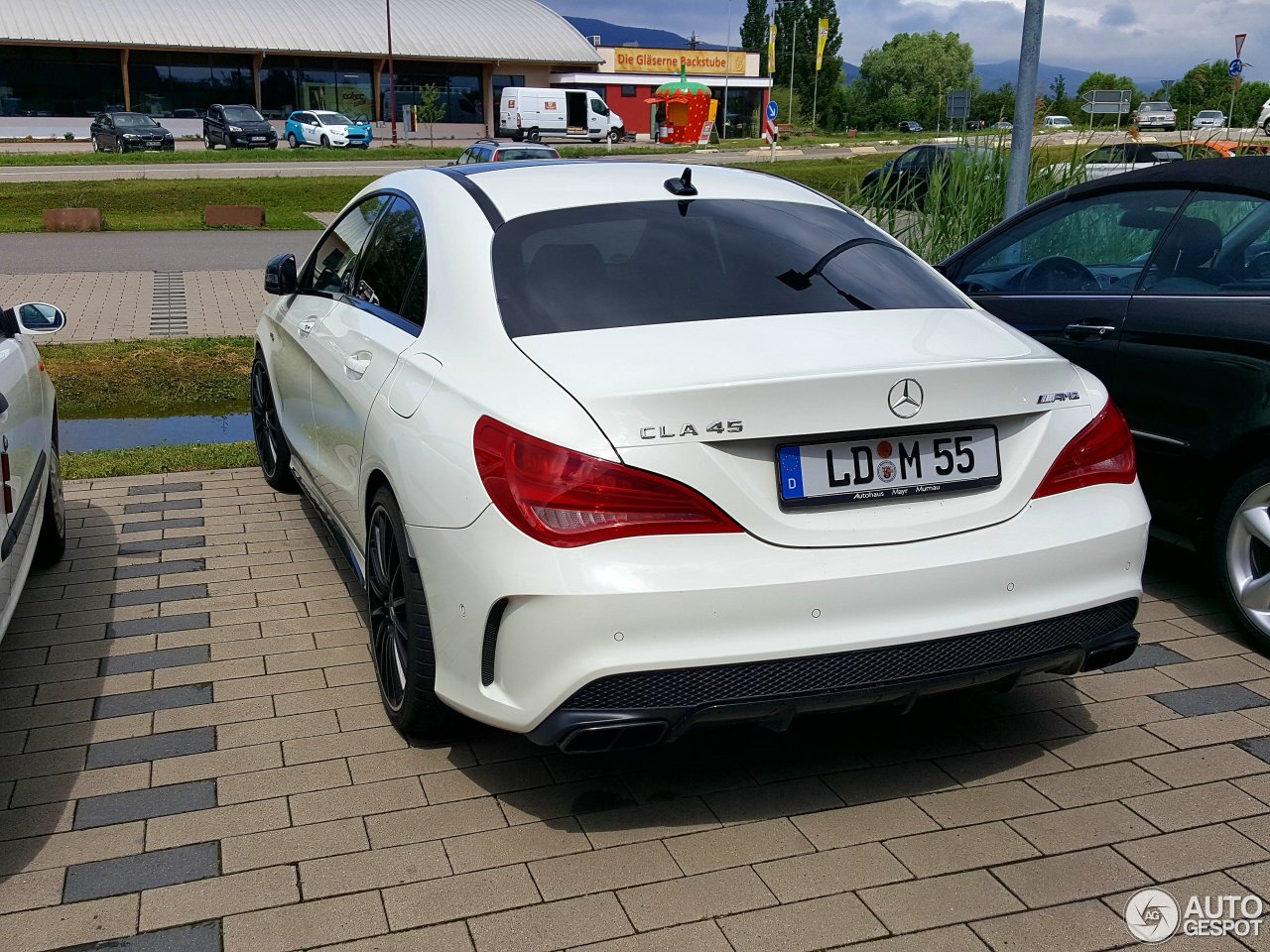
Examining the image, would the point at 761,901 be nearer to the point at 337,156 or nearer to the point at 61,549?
the point at 61,549

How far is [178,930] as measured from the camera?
2836 millimetres

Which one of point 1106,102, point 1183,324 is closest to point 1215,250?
point 1183,324

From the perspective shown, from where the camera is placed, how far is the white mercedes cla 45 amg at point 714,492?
2.92 metres

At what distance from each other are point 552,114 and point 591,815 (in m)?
56.7

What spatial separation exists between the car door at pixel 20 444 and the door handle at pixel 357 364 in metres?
1.05

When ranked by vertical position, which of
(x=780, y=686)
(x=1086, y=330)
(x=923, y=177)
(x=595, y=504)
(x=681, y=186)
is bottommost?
(x=780, y=686)

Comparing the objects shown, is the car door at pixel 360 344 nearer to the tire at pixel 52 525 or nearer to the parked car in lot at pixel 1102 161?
the tire at pixel 52 525

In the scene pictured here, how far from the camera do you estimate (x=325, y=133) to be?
48812 millimetres

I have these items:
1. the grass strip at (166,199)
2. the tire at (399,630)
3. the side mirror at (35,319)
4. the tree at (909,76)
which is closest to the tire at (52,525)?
the side mirror at (35,319)

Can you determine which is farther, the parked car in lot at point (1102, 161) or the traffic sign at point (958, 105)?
the traffic sign at point (958, 105)

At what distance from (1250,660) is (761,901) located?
2327 millimetres

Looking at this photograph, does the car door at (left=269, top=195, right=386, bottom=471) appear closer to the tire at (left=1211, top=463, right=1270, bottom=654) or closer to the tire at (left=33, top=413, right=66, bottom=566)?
the tire at (left=33, top=413, right=66, bottom=566)

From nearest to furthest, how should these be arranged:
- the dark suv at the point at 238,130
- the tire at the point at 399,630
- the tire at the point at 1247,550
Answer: the tire at the point at 399,630 → the tire at the point at 1247,550 → the dark suv at the point at 238,130

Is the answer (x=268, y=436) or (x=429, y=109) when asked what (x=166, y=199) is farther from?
(x=429, y=109)
